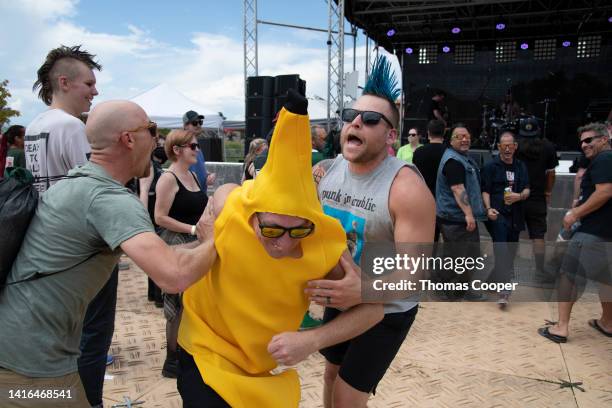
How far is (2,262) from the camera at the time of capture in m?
1.53

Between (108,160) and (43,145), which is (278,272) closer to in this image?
(108,160)

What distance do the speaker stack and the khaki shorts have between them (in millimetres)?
8941

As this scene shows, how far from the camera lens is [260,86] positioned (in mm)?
10539

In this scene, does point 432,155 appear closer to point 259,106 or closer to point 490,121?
point 259,106

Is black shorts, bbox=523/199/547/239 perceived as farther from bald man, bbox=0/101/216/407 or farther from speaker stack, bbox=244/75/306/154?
speaker stack, bbox=244/75/306/154

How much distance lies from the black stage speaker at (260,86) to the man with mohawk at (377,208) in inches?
326

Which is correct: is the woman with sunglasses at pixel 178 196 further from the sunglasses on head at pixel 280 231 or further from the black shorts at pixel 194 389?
the sunglasses on head at pixel 280 231

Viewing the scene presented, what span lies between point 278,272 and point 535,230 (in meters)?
5.51

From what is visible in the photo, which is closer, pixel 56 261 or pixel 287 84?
pixel 56 261

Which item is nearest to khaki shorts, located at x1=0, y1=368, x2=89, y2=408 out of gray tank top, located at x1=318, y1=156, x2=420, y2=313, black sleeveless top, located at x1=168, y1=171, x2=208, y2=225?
gray tank top, located at x1=318, y1=156, x2=420, y2=313

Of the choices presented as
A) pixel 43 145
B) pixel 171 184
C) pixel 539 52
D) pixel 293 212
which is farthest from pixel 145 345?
pixel 539 52

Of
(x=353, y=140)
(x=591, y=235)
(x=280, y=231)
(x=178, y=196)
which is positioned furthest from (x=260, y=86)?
(x=280, y=231)

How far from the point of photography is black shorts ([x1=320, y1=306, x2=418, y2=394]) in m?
2.24

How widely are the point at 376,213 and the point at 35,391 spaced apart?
5.16 ft
